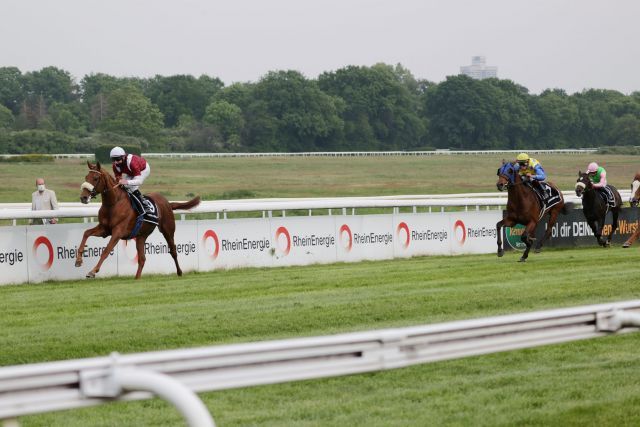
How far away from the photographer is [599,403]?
266 inches

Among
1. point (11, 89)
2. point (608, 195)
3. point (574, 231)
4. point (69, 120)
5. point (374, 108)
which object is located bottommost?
point (574, 231)

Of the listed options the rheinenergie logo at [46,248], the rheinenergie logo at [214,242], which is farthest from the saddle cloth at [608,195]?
the rheinenergie logo at [46,248]

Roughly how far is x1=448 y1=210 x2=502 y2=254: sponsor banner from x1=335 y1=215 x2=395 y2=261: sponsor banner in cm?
159

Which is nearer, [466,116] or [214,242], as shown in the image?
[214,242]

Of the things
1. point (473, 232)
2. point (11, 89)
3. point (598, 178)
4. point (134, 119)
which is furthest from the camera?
point (11, 89)

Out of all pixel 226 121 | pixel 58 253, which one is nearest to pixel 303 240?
pixel 58 253

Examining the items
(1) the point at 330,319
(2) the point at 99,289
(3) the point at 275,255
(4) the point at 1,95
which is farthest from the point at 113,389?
(4) the point at 1,95

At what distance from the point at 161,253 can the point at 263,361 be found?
13634 mm

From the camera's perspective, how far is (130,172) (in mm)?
16531

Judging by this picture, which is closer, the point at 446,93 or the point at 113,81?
the point at 446,93

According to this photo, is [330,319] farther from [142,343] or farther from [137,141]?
[137,141]

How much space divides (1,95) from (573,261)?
370 feet

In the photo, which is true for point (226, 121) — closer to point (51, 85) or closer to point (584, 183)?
point (51, 85)

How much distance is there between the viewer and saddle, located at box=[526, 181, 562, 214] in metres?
19.3
